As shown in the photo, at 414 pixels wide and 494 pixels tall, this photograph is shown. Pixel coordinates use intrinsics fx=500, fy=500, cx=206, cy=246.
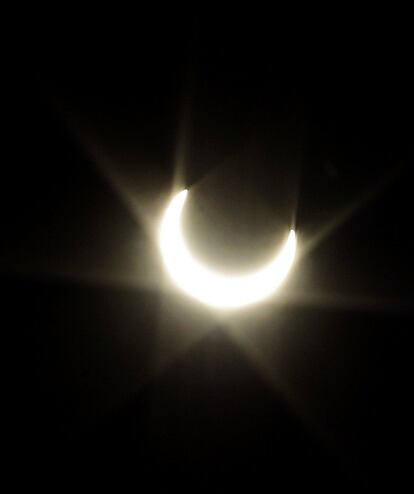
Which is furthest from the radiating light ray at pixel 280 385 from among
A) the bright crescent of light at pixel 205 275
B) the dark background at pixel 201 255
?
the bright crescent of light at pixel 205 275

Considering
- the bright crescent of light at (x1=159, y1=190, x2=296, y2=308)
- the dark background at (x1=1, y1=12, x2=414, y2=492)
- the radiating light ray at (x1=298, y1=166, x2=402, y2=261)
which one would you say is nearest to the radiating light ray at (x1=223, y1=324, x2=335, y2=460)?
the dark background at (x1=1, y1=12, x2=414, y2=492)

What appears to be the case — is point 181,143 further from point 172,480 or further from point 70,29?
point 172,480

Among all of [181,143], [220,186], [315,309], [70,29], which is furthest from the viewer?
[220,186]

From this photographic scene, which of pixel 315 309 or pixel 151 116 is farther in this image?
pixel 315 309

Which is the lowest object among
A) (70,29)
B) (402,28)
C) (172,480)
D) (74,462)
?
(172,480)

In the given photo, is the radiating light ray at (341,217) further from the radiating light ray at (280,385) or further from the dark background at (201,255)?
the radiating light ray at (280,385)

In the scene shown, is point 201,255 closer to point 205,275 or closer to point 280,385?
point 205,275

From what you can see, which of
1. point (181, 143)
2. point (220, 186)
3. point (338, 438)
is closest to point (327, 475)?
point (338, 438)
